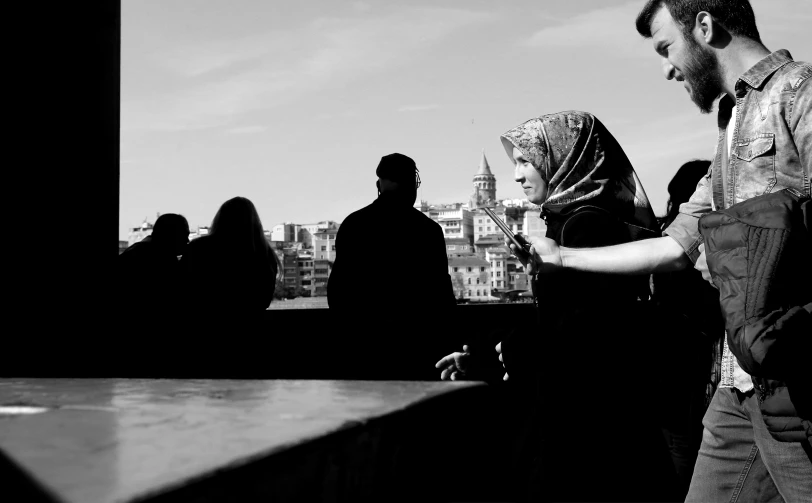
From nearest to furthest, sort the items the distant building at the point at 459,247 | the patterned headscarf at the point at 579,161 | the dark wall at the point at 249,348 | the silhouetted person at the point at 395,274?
the patterned headscarf at the point at 579,161 < the dark wall at the point at 249,348 < the silhouetted person at the point at 395,274 < the distant building at the point at 459,247

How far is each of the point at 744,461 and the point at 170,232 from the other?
12.7 ft

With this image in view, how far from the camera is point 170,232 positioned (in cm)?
512

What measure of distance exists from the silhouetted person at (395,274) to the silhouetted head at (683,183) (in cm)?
117

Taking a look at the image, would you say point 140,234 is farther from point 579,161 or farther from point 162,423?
point 162,423

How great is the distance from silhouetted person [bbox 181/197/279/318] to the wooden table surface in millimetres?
3868

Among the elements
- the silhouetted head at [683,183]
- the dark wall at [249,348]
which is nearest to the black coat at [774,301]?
the dark wall at [249,348]

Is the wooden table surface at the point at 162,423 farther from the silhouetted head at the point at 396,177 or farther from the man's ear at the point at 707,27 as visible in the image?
the silhouetted head at the point at 396,177

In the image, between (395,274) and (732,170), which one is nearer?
(732,170)

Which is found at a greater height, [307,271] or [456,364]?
[456,364]

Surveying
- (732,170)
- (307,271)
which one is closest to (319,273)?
(307,271)

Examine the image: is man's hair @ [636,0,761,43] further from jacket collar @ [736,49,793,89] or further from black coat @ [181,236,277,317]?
black coat @ [181,236,277,317]

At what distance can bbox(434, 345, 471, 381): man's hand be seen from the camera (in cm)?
264

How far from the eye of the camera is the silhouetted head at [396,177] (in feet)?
14.5

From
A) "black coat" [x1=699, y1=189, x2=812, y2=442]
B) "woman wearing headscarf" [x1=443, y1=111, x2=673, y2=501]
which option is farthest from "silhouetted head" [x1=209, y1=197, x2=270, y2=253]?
"black coat" [x1=699, y1=189, x2=812, y2=442]
